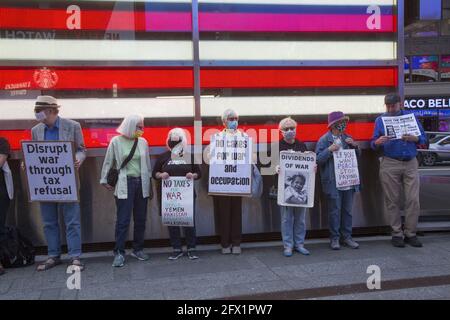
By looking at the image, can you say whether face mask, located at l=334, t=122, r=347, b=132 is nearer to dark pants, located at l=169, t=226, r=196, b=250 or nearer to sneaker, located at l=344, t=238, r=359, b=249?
sneaker, located at l=344, t=238, r=359, b=249

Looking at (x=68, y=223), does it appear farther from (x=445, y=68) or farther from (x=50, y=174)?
(x=445, y=68)

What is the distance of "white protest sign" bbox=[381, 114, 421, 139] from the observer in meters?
6.43

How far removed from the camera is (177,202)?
6043 millimetres

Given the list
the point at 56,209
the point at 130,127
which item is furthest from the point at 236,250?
the point at 56,209

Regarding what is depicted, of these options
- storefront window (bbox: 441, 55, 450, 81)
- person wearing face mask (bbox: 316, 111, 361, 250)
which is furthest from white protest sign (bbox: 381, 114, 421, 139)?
storefront window (bbox: 441, 55, 450, 81)

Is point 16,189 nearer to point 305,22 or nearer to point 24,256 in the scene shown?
point 24,256

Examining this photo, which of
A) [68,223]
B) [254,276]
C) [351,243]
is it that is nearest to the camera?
[254,276]

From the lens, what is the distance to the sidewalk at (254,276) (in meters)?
4.90

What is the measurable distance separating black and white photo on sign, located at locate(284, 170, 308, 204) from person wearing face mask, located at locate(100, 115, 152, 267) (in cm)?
172

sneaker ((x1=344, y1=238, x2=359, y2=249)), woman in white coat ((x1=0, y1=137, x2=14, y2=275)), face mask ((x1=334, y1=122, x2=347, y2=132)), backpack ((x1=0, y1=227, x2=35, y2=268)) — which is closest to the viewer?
woman in white coat ((x1=0, y1=137, x2=14, y2=275))

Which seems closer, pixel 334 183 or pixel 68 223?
Answer: pixel 68 223

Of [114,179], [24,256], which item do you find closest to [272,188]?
[114,179]

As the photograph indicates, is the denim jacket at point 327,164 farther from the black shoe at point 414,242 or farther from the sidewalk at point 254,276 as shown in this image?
the black shoe at point 414,242

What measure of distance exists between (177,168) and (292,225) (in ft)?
5.42
